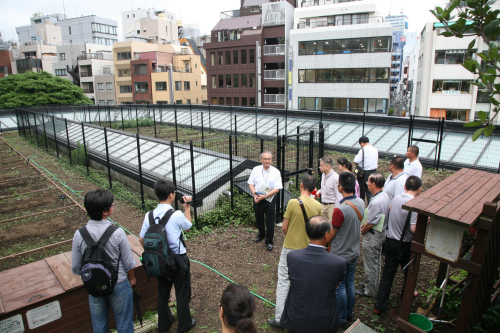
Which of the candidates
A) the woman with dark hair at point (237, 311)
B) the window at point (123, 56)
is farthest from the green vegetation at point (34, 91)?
the woman with dark hair at point (237, 311)

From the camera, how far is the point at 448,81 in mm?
28516

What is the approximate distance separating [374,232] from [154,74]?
45085 mm

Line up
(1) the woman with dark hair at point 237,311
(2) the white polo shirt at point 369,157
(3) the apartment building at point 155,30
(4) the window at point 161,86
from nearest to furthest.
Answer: (1) the woman with dark hair at point 237,311, (2) the white polo shirt at point 369,157, (4) the window at point 161,86, (3) the apartment building at point 155,30

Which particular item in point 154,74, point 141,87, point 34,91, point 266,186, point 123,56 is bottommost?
point 266,186

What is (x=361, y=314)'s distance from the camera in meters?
4.22

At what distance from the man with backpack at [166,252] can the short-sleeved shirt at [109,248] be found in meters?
0.24

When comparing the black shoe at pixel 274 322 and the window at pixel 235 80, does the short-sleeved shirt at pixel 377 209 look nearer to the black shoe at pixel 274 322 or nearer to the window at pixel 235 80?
the black shoe at pixel 274 322

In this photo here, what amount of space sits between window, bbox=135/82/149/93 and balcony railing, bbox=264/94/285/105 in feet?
65.0

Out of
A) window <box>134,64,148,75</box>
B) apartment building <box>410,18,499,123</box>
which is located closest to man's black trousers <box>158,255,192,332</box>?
apartment building <box>410,18,499,123</box>

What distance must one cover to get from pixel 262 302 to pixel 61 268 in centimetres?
276

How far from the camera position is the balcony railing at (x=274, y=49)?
3501 centimetres

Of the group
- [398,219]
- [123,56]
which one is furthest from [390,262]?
[123,56]

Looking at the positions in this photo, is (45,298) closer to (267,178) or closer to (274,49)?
(267,178)

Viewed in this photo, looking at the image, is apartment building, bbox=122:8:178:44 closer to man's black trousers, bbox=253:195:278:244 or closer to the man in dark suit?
man's black trousers, bbox=253:195:278:244
